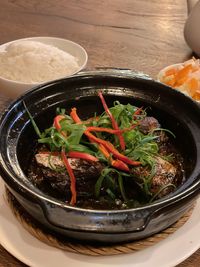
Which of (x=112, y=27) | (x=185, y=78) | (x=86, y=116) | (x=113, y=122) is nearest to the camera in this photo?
(x=113, y=122)

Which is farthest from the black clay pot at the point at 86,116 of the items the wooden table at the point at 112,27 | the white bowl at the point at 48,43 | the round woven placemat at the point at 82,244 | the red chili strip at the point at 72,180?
the wooden table at the point at 112,27

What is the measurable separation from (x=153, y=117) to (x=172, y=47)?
0.91 m

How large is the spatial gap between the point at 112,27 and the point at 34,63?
0.83 m

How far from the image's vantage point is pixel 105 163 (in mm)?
1174

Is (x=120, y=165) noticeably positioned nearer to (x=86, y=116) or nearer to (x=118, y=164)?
(x=118, y=164)

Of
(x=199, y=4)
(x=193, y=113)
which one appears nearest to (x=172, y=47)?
(x=199, y=4)

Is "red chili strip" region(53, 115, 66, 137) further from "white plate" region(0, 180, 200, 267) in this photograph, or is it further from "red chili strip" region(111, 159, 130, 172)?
"white plate" region(0, 180, 200, 267)

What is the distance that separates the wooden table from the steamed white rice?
23 cm

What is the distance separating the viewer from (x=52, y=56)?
5.74 feet

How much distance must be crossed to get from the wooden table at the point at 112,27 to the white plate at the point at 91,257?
1026 mm

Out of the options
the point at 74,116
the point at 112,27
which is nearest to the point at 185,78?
the point at 74,116

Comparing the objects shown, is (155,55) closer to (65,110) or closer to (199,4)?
(199,4)

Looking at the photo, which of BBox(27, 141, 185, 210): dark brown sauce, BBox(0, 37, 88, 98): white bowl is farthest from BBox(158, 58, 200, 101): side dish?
BBox(27, 141, 185, 210): dark brown sauce

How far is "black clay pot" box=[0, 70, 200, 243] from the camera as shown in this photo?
882 mm
